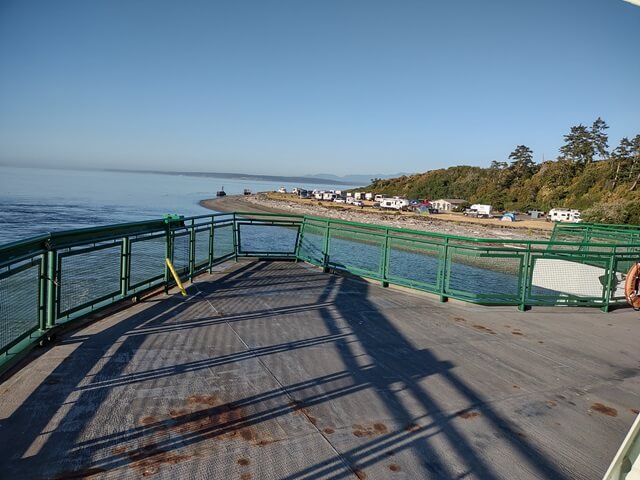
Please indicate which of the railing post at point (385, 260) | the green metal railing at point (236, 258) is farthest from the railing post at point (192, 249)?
the railing post at point (385, 260)

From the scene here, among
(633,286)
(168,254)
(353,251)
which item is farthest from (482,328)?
(168,254)

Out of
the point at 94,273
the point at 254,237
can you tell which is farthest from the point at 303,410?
the point at 254,237

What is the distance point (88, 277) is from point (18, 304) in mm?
1275

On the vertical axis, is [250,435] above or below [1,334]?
below

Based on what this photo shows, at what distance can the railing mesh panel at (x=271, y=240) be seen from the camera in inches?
489

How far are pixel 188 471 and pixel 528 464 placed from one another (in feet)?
7.97

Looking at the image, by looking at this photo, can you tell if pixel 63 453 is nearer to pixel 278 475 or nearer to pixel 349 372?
pixel 278 475

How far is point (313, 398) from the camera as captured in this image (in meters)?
4.44

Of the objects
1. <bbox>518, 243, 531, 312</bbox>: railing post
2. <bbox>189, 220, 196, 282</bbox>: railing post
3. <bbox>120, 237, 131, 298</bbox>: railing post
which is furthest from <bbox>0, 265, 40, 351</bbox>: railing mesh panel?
<bbox>518, 243, 531, 312</bbox>: railing post

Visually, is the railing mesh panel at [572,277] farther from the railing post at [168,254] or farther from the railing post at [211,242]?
the railing post at [168,254]

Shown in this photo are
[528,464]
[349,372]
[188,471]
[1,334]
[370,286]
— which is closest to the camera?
[188,471]

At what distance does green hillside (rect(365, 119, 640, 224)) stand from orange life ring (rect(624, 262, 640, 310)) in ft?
149

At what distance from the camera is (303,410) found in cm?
420

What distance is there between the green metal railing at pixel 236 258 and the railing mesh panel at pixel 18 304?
0.01 m
